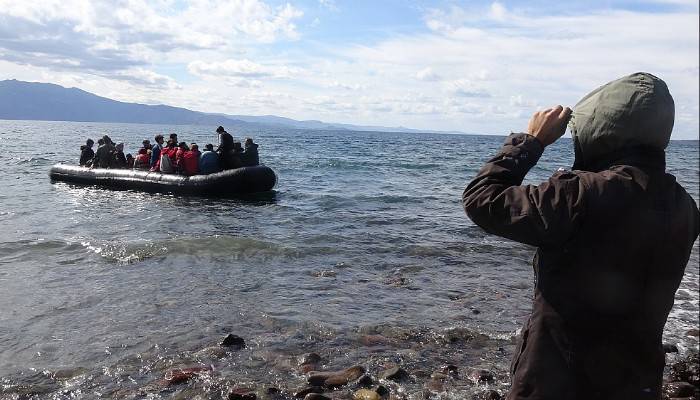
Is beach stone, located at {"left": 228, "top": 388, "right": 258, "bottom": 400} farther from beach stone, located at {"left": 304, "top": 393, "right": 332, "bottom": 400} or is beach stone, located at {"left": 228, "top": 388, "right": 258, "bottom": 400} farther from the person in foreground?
the person in foreground

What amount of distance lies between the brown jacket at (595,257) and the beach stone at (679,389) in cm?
453

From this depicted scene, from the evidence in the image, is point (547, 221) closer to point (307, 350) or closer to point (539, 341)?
point (539, 341)

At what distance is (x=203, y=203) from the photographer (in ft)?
64.4

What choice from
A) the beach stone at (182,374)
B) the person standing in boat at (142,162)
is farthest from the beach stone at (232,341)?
the person standing in boat at (142,162)

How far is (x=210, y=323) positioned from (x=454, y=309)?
3906 millimetres

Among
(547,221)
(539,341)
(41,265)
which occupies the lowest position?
(41,265)

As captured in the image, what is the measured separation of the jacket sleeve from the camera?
2049 millimetres

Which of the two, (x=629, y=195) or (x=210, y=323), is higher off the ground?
(x=629, y=195)

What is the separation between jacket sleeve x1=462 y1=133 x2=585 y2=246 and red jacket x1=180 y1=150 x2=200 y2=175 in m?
20.1

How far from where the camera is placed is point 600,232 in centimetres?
207

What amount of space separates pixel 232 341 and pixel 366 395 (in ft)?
7.27

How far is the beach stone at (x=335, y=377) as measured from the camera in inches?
233

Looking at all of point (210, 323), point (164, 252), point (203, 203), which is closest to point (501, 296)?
point (210, 323)

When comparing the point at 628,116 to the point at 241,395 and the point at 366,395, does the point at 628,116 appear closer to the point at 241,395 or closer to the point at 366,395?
the point at 366,395
